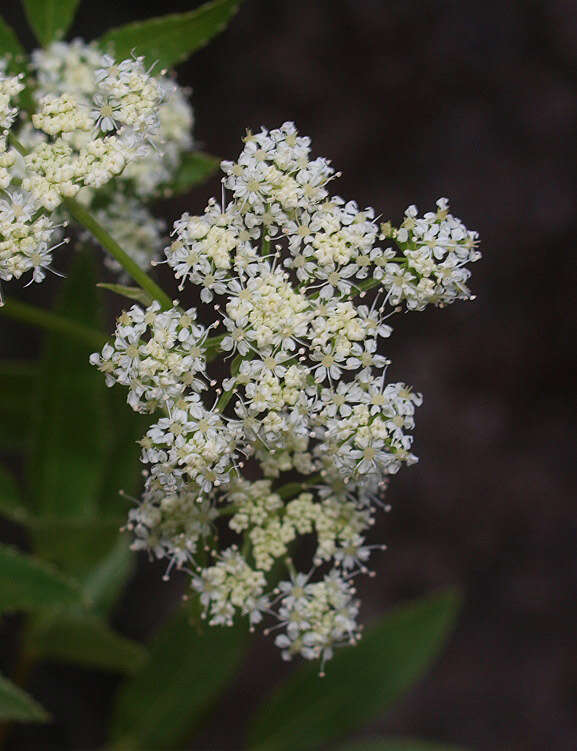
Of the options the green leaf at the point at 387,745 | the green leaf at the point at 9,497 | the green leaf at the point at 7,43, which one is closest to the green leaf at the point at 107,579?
the green leaf at the point at 9,497

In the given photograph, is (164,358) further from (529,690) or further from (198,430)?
(529,690)

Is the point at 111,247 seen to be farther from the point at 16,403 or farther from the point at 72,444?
the point at 16,403

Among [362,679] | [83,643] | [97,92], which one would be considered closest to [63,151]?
[97,92]

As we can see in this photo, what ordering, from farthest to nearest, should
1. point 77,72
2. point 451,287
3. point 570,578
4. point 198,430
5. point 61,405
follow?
1. point 570,578
2. point 61,405
3. point 77,72
4. point 451,287
5. point 198,430

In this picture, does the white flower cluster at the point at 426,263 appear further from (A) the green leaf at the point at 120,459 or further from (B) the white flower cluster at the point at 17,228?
(A) the green leaf at the point at 120,459

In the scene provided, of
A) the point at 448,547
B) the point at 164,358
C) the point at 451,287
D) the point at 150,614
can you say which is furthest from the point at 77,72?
the point at 448,547
